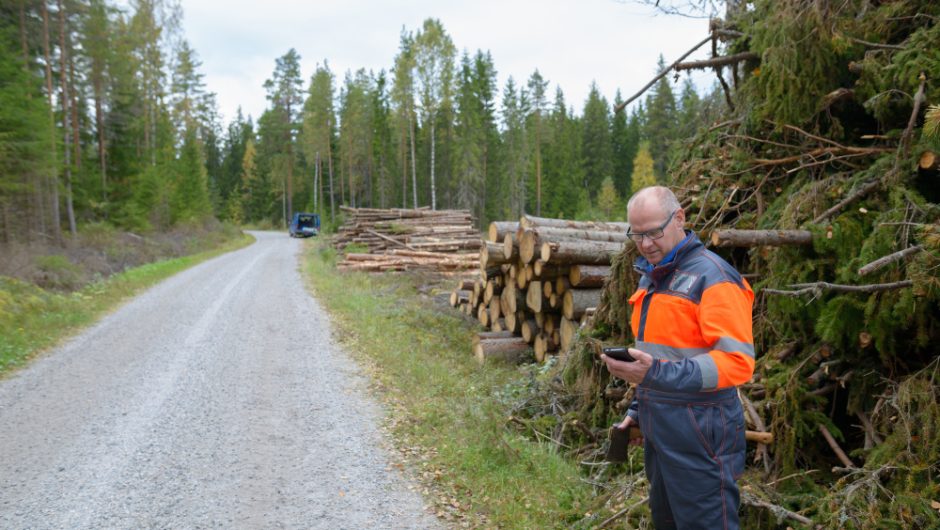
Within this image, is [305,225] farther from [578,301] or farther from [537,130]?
[578,301]

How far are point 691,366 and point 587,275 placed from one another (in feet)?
17.9

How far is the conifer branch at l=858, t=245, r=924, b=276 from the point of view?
10.0 feet

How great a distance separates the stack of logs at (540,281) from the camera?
766 cm

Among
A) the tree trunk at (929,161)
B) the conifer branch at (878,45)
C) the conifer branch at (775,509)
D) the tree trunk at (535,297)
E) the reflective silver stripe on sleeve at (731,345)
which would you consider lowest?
the conifer branch at (775,509)

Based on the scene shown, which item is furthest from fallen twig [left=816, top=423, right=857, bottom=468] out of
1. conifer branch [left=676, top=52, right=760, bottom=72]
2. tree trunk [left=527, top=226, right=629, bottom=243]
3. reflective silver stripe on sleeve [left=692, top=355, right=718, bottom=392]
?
tree trunk [left=527, top=226, right=629, bottom=243]

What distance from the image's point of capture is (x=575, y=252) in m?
7.62

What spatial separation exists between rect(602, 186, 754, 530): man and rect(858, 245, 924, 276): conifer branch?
123 cm

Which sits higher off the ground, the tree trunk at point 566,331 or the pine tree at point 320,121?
the pine tree at point 320,121

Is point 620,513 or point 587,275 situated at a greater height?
point 587,275

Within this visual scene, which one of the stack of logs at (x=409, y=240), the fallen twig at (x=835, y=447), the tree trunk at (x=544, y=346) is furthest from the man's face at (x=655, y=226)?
the stack of logs at (x=409, y=240)

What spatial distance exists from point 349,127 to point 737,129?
47.6 m

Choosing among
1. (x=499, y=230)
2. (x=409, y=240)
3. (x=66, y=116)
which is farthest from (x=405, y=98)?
(x=499, y=230)

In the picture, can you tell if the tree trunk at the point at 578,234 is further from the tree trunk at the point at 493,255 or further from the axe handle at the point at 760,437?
the axe handle at the point at 760,437

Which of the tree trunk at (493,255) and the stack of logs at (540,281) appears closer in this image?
the stack of logs at (540,281)
